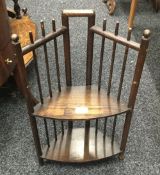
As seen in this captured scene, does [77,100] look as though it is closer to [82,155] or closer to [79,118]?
[79,118]

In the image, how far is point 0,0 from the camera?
3.76 ft

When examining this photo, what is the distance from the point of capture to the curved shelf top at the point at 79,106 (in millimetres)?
1007

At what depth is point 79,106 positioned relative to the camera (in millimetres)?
1035

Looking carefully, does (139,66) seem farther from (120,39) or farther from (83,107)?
(83,107)

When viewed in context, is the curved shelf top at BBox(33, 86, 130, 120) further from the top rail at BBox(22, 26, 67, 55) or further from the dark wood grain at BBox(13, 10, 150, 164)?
the top rail at BBox(22, 26, 67, 55)

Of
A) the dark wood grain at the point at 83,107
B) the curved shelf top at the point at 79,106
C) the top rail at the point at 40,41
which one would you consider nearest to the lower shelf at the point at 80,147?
the dark wood grain at the point at 83,107

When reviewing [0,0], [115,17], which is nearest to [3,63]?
[0,0]

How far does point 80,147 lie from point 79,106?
31 cm

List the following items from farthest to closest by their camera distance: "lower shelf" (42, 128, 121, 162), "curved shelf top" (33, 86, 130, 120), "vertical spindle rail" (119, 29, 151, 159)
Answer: "lower shelf" (42, 128, 121, 162)
"curved shelf top" (33, 86, 130, 120)
"vertical spindle rail" (119, 29, 151, 159)

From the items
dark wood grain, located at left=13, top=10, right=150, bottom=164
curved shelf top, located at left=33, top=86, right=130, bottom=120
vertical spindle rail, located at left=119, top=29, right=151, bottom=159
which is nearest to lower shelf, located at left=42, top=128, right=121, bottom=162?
dark wood grain, located at left=13, top=10, right=150, bottom=164

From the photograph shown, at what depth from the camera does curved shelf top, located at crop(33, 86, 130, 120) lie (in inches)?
39.6

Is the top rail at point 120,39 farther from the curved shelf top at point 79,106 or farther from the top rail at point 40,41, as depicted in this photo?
the curved shelf top at point 79,106

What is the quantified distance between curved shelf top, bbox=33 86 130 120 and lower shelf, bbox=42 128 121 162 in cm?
29

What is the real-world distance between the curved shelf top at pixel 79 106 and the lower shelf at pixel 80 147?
0.29m
